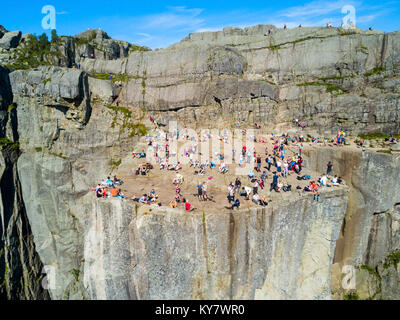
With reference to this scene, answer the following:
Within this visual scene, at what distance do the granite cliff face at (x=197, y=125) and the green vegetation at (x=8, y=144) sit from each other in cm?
33

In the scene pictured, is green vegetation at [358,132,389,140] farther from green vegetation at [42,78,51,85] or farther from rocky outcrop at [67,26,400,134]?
green vegetation at [42,78,51,85]

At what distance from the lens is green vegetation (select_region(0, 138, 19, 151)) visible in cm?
2498

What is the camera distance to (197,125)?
29.9 metres

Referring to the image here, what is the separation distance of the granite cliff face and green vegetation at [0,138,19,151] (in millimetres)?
331

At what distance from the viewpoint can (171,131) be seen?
29.2 m

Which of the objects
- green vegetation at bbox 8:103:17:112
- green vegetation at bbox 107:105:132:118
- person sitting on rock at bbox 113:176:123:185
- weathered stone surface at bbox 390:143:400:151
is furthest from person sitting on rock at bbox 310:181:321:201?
green vegetation at bbox 8:103:17:112

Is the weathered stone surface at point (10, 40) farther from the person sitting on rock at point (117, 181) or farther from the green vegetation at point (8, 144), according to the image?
the person sitting on rock at point (117, 181)

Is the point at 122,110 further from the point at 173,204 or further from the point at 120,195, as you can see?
the point at 173,204

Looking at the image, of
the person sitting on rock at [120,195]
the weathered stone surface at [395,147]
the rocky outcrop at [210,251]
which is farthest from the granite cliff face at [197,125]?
the weathered stone surface at [395,147]

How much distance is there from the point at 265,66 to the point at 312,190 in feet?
64.6

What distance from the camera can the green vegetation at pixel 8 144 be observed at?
2498 centimetres

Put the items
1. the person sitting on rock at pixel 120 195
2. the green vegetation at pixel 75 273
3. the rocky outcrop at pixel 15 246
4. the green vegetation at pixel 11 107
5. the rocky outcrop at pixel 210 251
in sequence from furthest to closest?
the green vegetation at pixel 75 273, the green vegetation at pixel 11 107, the rocky outcrop at pixel 15 246, the person sitting on rock at pixel 120 195, the rocky outcrop at pixel 210 251
